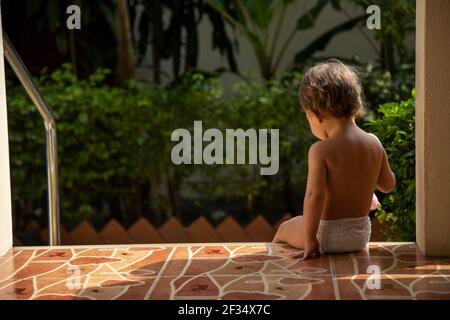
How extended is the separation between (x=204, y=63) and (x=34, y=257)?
435 cm

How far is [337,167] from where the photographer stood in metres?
3.47

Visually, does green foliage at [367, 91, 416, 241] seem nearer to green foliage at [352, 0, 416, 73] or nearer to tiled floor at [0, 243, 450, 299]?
tiled floor at [0, 243, 450, 299]

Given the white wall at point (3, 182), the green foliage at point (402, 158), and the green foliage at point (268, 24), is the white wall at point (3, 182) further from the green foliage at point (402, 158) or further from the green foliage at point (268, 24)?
the green foliage at point (268, 24)

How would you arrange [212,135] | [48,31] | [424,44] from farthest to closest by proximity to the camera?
1. [48,31]
2. [212,135]
3. [424,44]

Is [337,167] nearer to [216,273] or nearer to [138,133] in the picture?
[216,273]

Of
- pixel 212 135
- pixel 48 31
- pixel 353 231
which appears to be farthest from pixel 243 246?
pixel 48 31

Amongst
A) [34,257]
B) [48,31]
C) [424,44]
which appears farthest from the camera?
[48,31]

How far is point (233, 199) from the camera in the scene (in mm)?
6988

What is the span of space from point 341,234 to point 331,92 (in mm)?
687

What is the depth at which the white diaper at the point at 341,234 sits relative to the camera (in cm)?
356

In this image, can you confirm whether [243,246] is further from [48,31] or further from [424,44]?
[48,31]

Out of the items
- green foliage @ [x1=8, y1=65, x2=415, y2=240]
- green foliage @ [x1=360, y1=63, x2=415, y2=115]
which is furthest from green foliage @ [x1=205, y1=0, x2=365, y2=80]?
green foliage @ [x1=360, y1=63, x2=415, y2=115]

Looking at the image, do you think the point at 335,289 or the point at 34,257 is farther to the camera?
the point at 34,257

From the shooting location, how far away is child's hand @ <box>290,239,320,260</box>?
351 centimetres
